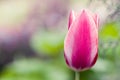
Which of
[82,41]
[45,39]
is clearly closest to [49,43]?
[45,39]

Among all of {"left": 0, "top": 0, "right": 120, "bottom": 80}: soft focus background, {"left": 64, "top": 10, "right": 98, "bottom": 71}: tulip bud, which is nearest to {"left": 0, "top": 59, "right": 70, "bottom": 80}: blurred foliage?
{"left": 0, "top": 0, "right": 120, "bottom": 80}: soft focus background

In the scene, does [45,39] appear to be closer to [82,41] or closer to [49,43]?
[49,43]

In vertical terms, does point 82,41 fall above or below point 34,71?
above

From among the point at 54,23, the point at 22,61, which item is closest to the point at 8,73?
the point at 22,61

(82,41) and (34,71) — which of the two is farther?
(34,71)

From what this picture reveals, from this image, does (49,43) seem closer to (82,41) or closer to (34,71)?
(34,71)

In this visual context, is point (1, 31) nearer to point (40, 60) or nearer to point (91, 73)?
point (40, 60)

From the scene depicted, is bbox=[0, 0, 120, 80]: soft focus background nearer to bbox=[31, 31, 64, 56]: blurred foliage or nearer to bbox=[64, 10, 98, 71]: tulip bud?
bbox=[31, 31, 64, 56]: blurred foliage

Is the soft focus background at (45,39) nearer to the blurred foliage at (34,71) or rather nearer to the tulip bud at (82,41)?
the blurred foliage at (34,71)
